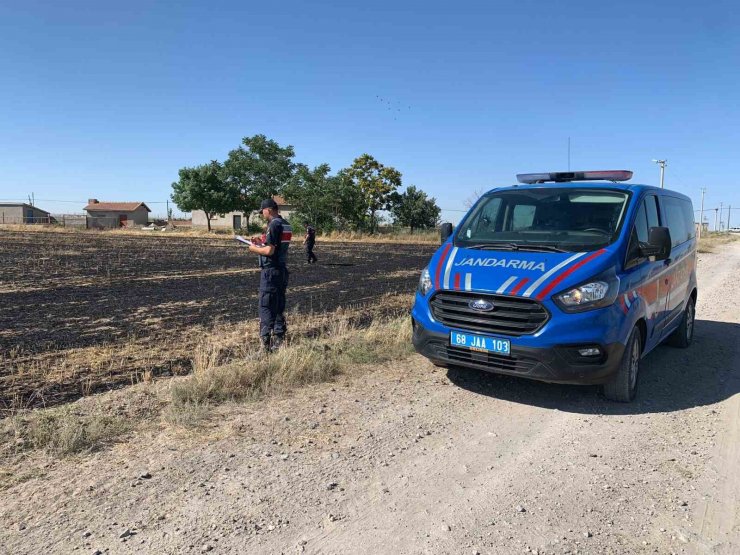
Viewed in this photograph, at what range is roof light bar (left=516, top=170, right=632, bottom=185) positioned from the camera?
6133 mm

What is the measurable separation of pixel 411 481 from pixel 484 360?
1.58 metres

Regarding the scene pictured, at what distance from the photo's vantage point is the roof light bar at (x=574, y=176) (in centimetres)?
613

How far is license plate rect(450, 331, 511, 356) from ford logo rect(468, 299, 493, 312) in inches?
9.3

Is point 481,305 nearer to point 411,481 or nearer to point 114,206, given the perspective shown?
point 411,481

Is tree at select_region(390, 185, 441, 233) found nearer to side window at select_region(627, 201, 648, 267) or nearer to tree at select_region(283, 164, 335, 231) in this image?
tree at select_region(283, 164, 335, 231)

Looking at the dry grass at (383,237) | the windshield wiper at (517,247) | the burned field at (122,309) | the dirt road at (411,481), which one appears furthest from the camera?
the dry grass at (383,237)

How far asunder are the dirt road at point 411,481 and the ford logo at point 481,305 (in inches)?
35.6

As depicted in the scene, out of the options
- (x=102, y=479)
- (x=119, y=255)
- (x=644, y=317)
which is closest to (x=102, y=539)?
(x=102, y=479)

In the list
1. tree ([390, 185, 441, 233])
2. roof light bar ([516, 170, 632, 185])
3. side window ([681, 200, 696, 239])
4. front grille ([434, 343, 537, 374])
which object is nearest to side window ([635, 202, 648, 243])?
roof light bar ([516, 170, 632, 185])

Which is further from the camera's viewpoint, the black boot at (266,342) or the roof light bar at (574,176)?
the black boot at (266,342)

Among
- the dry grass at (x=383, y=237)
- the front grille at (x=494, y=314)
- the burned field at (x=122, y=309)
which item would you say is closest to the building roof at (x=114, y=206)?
the dry grass at (x=383, y=237)

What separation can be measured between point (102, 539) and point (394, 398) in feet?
9.12

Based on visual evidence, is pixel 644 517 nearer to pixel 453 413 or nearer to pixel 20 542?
pixel 453 413

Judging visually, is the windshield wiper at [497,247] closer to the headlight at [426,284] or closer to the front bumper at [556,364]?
the headlight at [426,284]
